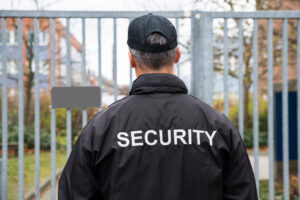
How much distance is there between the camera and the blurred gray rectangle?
313 cm

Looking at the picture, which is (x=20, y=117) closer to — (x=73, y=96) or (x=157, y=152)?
(x=73, y=96)

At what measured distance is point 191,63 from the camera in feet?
11.0

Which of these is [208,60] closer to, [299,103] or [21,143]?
[299,103]

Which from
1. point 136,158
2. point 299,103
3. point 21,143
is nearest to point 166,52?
point 136,158

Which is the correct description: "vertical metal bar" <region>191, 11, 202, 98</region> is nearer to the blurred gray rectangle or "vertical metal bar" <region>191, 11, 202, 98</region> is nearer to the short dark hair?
the blurred gray rectangle

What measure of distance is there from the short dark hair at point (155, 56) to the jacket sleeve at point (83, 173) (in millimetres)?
348

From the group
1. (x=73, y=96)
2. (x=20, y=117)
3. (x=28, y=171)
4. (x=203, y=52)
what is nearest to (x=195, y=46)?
(x=203, y=52)

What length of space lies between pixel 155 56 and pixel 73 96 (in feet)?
6.06

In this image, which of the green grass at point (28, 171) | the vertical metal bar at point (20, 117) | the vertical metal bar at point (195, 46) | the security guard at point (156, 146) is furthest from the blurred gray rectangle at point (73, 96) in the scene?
the green grass at point (28, 171)

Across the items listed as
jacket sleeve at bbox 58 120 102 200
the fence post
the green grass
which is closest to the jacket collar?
jacket sleeve at bbox 58 120 102 200

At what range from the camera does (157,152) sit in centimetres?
138

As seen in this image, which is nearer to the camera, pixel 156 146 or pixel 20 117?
pixel 156 146

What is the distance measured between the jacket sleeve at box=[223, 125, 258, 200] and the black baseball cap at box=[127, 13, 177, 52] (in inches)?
18.1

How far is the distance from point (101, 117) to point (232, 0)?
19.8 ft
